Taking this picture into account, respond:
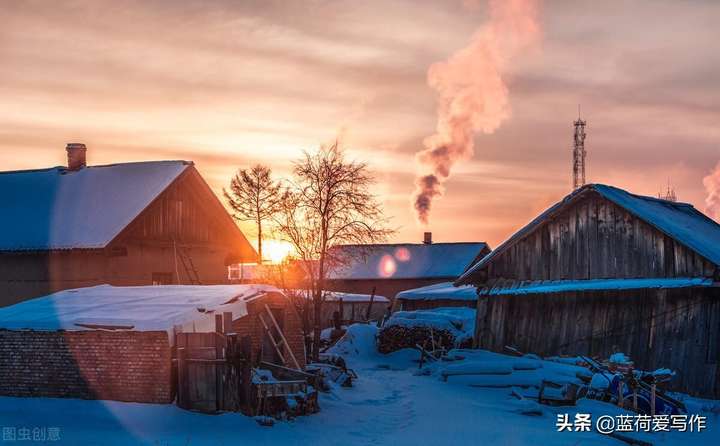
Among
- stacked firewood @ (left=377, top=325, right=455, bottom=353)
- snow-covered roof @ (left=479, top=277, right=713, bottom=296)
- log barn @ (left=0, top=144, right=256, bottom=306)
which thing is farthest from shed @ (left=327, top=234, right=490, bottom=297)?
snow-covered roof @ (left=479, top=277, right=713, bottom=296)

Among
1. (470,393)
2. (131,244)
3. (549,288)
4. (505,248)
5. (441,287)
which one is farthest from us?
(441,287)

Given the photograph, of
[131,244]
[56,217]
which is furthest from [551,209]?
[56,217]

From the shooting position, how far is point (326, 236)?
33.2 meters

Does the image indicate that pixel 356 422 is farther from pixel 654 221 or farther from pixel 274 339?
pixel 654 221

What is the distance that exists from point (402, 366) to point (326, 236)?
5.98 meters

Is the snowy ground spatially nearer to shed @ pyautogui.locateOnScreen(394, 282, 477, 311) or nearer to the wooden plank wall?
the wooden plank wall

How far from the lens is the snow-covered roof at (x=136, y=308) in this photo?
18078 mm

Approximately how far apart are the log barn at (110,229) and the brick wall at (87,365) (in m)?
9.64

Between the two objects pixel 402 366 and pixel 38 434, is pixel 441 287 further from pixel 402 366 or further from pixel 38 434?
pixel 38 434

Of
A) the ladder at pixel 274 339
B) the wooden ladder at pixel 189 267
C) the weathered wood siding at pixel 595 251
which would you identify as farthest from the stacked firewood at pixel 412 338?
the ladder at pixel 274 339

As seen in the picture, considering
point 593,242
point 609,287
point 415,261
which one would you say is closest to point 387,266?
point 415,261

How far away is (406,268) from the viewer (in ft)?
205

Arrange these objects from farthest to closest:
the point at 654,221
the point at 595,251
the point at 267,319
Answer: the point at 595,251 → the point at 654,221 → the point at 267,319

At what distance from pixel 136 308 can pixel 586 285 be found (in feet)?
41.3
